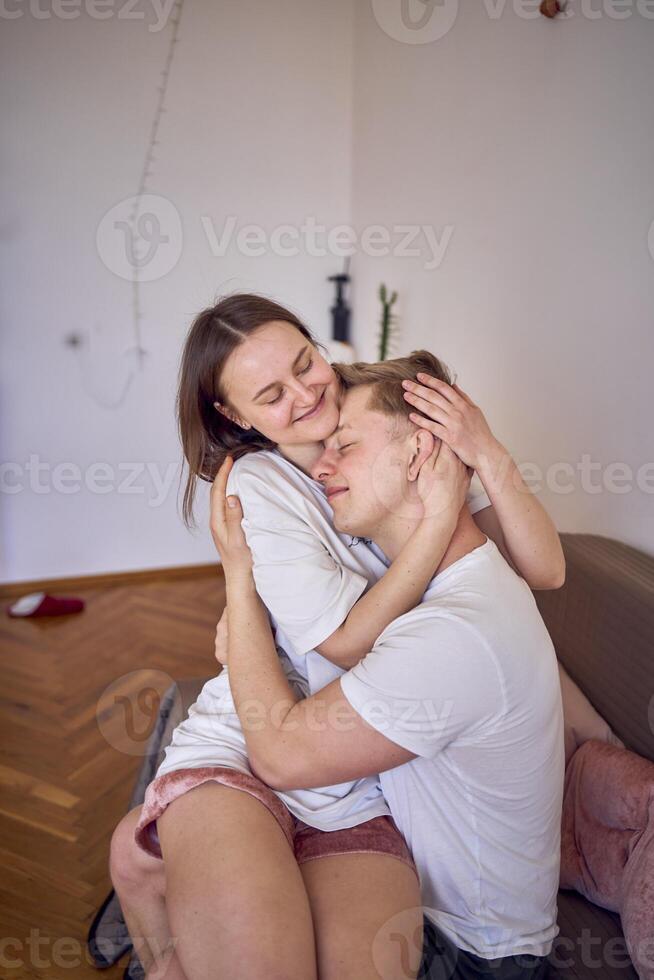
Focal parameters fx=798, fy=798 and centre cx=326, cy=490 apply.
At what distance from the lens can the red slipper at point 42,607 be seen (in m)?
3.64

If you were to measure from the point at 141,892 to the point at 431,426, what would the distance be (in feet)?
3.13

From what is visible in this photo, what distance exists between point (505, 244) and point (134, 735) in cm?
200

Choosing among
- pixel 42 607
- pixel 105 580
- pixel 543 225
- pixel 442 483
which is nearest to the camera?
pixel 442 483

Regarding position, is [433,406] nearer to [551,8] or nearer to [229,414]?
[229,414]

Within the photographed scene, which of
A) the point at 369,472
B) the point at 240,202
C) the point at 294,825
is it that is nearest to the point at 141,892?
the point at 294,825

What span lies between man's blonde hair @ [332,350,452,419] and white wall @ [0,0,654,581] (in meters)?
0.89

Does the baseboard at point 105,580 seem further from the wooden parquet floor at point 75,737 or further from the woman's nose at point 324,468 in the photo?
the woman's nose at point 324,468

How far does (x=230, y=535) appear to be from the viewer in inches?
54.4

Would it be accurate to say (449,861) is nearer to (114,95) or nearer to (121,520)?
(121,520)

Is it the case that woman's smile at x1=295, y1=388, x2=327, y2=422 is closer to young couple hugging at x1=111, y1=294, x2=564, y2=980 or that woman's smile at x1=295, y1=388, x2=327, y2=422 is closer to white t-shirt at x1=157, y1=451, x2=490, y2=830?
young couple hugging at x1=111, y1=294, x2=564, y2=980

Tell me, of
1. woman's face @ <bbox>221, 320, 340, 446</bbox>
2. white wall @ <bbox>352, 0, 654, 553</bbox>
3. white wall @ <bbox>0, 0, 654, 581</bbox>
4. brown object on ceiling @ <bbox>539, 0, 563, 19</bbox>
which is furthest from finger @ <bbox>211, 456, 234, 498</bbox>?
brown object on ceiling @ <bbox>539, 0, 563, 19</bbox>

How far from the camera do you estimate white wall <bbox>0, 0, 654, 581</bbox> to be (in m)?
2.40

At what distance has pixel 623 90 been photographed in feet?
5.93

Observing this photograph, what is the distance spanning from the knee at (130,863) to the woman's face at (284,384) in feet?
2.41
